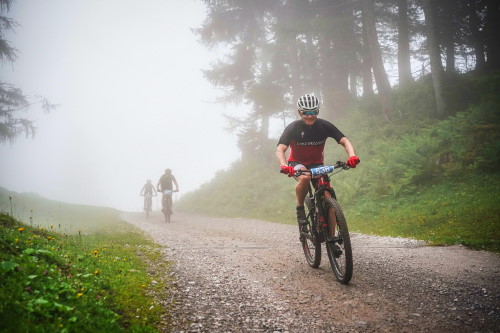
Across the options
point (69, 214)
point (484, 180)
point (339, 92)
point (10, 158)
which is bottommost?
point (69, 214)

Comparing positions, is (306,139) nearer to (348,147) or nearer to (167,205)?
(348,147)

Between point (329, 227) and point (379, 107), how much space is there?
53.8 feet

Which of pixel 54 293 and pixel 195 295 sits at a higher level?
pixel 54 293

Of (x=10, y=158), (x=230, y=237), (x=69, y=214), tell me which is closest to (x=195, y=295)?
(x=230, y=237)

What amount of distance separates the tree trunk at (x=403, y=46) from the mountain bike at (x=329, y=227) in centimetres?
1812

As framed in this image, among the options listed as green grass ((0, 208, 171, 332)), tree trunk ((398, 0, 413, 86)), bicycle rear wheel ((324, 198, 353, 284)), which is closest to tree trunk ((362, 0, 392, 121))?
tree trunk ((398, 0, 413, 86))

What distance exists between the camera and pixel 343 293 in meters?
3.83

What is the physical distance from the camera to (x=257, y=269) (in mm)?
5102

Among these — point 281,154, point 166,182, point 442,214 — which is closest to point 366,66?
point 442,214

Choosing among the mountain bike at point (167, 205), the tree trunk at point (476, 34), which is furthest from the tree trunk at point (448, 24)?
the mountain bike at point (167, 205)

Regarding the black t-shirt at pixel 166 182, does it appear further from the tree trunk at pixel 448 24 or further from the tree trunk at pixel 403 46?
the tree trunk at pixel 448 24

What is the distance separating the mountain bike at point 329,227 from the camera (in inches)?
162

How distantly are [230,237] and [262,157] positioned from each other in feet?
46.0

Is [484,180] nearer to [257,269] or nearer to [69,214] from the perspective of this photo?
[257,269]
